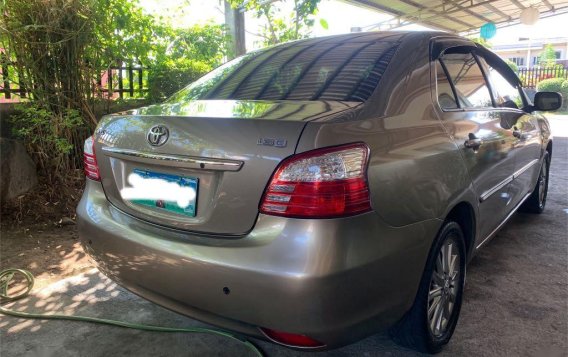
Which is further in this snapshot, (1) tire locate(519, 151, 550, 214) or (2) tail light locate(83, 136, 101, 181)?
(1) tire locate(519, 151, 550, 214)

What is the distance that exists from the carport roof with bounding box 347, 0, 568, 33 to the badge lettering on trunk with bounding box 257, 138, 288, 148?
1051cm

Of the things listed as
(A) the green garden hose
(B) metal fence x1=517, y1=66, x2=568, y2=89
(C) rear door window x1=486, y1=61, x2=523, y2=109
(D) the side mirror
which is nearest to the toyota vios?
(A) the green garden hose

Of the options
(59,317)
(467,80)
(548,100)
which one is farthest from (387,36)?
(59,317)

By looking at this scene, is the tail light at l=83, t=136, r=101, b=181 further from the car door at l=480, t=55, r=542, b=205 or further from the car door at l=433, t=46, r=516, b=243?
the car door at l=480, t=55, r=542, b=205

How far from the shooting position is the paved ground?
7.89ft

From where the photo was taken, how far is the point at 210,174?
1823 millimetres

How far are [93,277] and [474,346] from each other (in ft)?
8.27

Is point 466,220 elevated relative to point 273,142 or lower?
lower

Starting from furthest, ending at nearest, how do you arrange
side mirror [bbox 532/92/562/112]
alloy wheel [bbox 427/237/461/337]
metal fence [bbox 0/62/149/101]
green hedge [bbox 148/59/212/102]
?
green hedge [bbox 148/59/212/102], metal fence [bbox 0/62/149/101], side mirror [bbox 532/92/562/112], alloy wheel [bbox 427/237/461/337]

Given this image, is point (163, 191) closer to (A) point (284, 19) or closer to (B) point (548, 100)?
(B) point (548, 100)

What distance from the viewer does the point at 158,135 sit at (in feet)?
6.52

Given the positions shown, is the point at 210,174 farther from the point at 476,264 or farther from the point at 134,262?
the point at 476,264

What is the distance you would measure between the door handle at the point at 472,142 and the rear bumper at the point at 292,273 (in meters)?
0.63

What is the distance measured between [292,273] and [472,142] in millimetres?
1422
